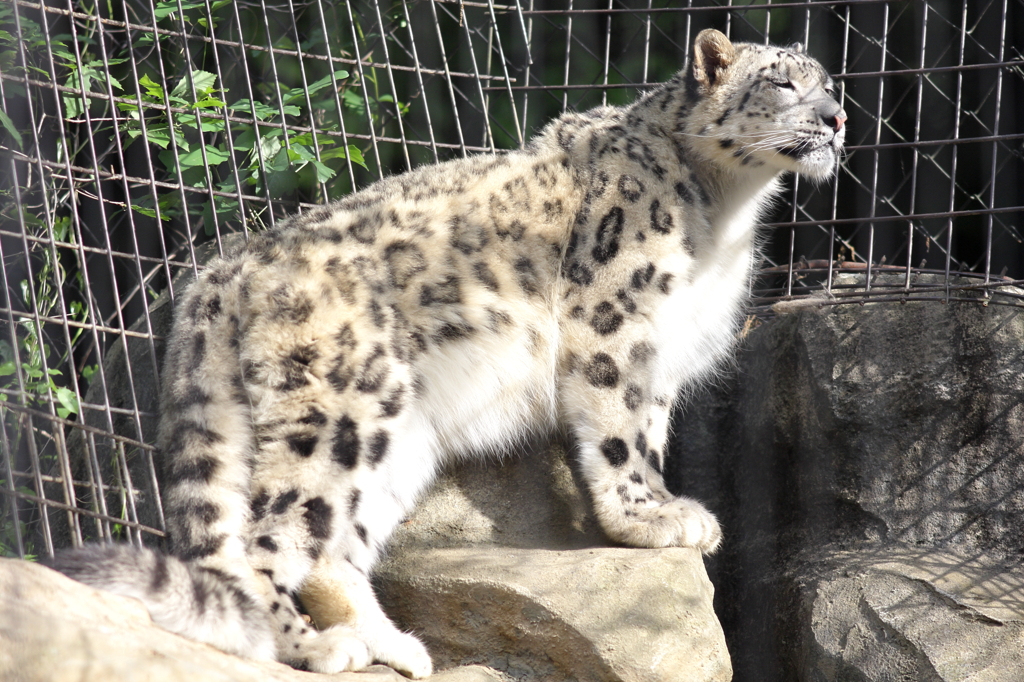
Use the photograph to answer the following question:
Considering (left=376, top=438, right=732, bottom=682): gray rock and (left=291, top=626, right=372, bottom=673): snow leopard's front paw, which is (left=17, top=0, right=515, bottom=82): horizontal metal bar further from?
(left=291, top=626, right=372, bottom=673): snow leopard's front paw

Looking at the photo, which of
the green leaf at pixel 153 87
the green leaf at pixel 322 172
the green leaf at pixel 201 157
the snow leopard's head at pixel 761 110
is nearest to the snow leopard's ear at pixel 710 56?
the snow leopard's head at pixel 761 110

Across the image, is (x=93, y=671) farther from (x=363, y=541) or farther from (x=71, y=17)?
(x=71, y=17)

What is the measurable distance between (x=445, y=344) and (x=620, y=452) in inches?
25.3

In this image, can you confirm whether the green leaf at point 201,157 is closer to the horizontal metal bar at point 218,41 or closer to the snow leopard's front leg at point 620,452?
the horizontal metal bar at point 218,41

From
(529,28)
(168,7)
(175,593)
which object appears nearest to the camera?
(175,593)

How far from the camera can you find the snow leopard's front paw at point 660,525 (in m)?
2.98

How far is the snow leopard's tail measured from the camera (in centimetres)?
231

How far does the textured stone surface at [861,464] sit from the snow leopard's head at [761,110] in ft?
2.25

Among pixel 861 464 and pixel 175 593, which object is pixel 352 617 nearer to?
pixel 175 593

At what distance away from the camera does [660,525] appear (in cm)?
298

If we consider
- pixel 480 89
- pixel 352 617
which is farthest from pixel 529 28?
pixel 352 617

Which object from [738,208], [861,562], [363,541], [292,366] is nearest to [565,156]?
[738,208]

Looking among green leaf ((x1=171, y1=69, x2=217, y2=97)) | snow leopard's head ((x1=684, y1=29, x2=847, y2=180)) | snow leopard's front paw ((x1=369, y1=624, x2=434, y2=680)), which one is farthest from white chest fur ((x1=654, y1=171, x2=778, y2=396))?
green leaf ((x1=171, y1=69, x2=217, y2=97))

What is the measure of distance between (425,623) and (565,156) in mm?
1593
